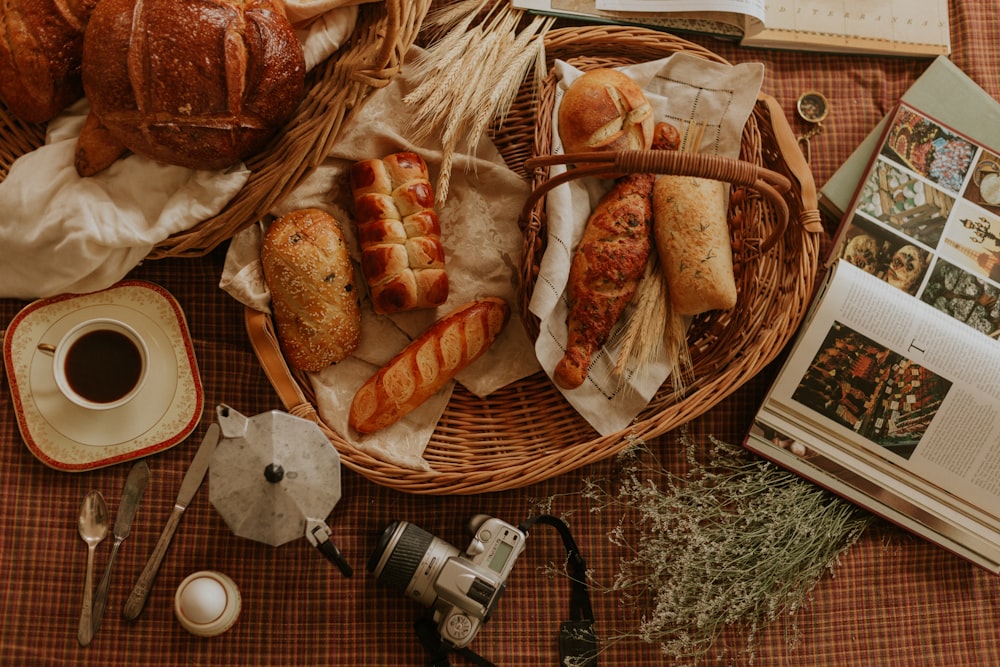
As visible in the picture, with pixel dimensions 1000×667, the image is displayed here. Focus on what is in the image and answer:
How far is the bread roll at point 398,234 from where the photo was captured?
4.94ft

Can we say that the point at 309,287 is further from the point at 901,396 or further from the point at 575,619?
the point at 901,396

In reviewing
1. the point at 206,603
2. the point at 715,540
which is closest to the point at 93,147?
the point at 206,603

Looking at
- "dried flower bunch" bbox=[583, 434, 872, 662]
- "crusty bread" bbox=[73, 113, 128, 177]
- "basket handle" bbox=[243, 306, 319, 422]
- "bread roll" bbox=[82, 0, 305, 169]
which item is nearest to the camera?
"bread roll" bbox=[82, 0, 305, 169]

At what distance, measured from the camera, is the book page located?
1.77 m

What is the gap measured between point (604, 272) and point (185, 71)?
2.88 ft

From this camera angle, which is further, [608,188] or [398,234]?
[608,188]

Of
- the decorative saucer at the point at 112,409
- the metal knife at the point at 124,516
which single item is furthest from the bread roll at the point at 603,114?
the metal knife at the point at 124,516

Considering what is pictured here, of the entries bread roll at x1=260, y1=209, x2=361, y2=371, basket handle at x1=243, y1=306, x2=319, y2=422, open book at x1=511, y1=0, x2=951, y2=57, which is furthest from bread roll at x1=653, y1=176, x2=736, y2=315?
basket handle at x1=243, y1=306, x2=319, y2=422

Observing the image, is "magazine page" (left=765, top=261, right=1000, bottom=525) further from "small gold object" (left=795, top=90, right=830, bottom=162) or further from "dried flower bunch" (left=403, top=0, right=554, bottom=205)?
"dried flower bunch" (left=403, top=0, right=554, bottom=205)

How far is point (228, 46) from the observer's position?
1236 mm

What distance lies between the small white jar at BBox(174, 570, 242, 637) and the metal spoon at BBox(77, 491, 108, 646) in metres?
0.18

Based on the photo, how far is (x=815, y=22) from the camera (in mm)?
1778

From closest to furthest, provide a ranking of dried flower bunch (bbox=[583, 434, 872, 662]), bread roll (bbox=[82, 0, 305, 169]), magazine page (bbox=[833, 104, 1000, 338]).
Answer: bread roll (bbox=[82, 0, 305, 169]) → dried flower bunch (bbox=[583, 434, 872, 662]) → magazine page (bbox=[833, 104, 1000, 338])

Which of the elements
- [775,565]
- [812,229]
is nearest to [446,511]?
[775,565]
